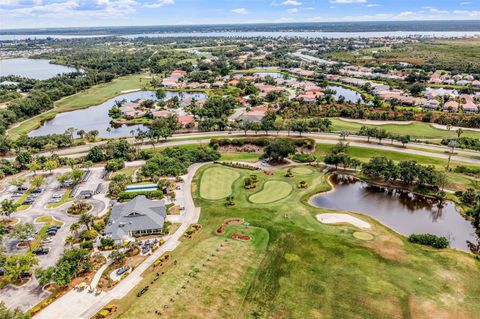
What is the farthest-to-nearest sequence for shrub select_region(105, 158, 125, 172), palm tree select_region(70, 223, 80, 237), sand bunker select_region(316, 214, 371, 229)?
shrub select_region(105, 158, 125, 172)
sand bunker select_region(316, 214, 371, 229)
palm tree select_region(70, 223, 80, 237)

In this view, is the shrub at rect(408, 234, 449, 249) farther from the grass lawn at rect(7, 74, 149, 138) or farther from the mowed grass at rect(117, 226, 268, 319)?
the grass lawn at rect(7, 74, 149, 138)

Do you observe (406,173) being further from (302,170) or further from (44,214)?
(44,214)

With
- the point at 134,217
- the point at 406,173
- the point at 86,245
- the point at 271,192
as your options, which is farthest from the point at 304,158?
the point at 86,245

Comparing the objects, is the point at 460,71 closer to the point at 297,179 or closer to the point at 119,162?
the point at 297,179

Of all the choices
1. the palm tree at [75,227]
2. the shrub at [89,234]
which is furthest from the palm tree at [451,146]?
the palm tree at [75,227]

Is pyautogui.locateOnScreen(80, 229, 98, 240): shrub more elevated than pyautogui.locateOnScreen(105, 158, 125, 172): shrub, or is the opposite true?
pyautogui.locateOnScreen(105, 158, 125, 172): shrub

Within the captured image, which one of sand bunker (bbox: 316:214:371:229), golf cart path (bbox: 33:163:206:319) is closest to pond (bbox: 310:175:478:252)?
sand bunker (bbox: 316:214:371:229)
